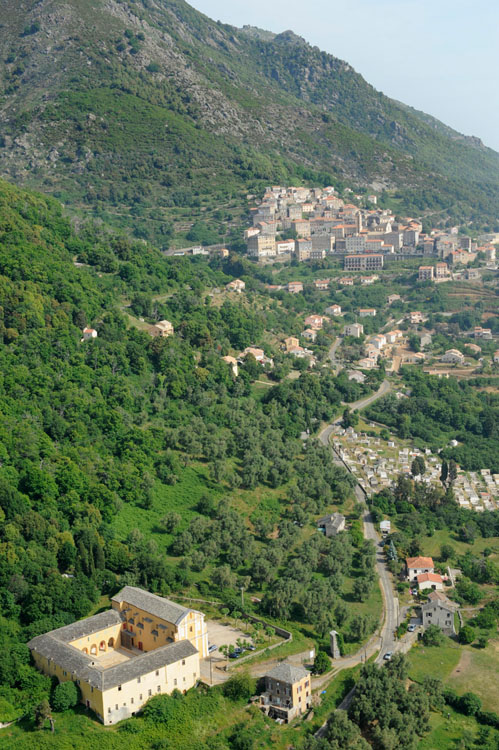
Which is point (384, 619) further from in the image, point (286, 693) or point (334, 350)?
point (334, 350)

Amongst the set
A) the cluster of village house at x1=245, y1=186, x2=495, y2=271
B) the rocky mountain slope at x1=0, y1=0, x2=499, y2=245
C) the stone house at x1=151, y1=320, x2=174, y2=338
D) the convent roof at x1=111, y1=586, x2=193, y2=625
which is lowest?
the convent roof at x1=111, y1=586, x2=193, y2=625

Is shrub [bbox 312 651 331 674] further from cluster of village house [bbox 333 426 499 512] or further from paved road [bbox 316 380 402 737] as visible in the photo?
cluster of village house [bbox 333 426 499 512]

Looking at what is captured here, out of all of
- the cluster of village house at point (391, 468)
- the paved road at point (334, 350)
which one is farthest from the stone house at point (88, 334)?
the paved road at point (334, 350)

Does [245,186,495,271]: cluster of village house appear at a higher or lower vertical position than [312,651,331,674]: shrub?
higher

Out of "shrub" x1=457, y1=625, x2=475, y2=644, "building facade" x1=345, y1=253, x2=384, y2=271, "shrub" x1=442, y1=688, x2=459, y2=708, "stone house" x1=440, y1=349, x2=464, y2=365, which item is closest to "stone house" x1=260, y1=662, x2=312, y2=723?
"shrub" x1=442, y1=688, x2=459, y2=708

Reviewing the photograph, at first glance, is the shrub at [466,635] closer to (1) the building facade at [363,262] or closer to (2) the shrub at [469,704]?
(2) the shrub at [469,704]
